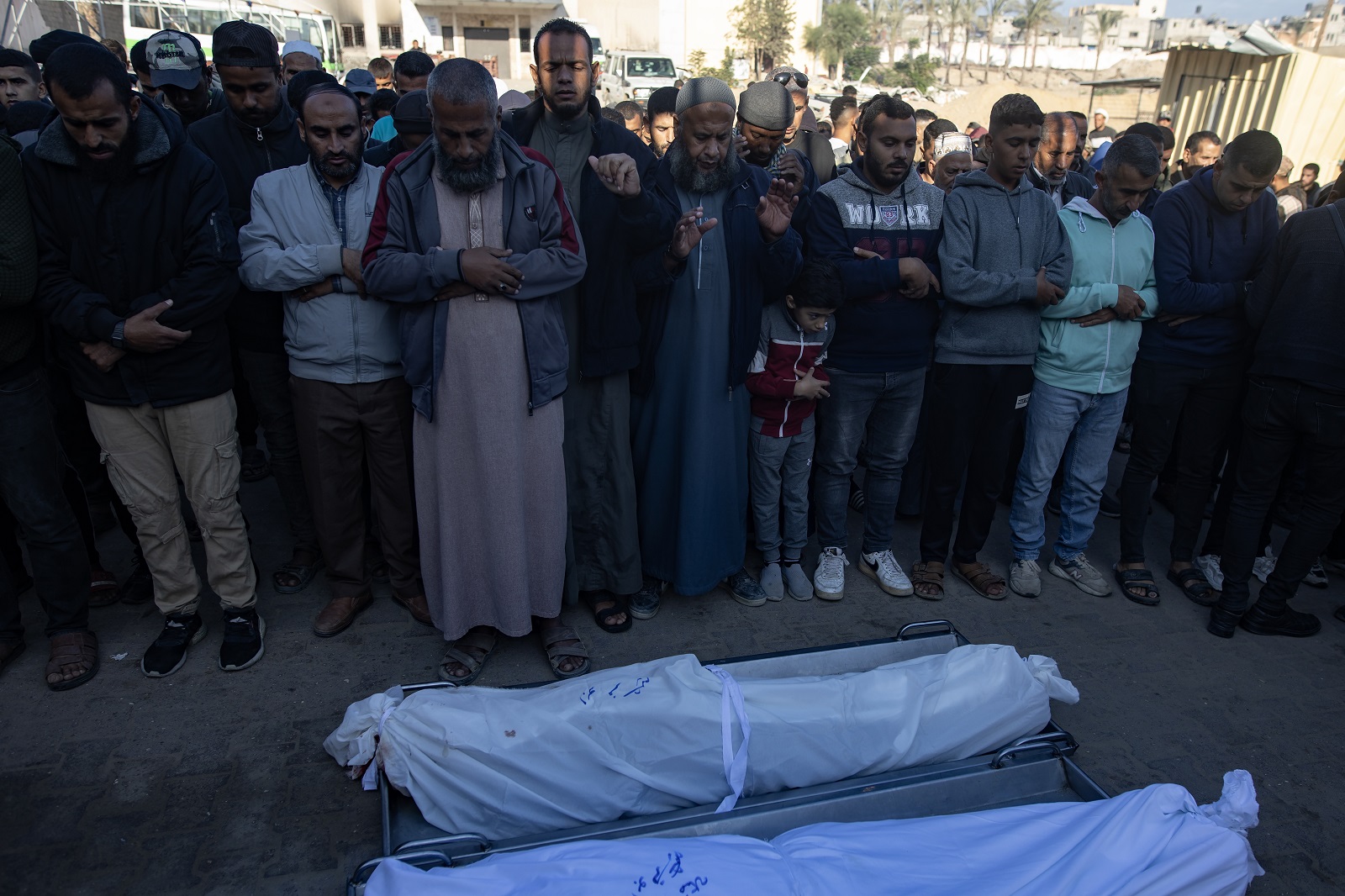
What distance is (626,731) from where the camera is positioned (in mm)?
2688

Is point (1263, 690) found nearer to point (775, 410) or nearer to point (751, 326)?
point (775, 410)

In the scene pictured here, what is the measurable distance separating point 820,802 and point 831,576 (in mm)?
1707

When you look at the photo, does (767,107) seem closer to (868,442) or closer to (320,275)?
(868,442)

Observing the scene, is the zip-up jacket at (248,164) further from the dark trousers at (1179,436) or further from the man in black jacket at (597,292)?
the dark trousers at (1179,436)

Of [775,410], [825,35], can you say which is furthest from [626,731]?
[825,35]

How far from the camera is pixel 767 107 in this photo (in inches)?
155

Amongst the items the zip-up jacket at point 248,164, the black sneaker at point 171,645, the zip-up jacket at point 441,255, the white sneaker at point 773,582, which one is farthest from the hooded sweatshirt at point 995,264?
the black sneaker at point 171,645

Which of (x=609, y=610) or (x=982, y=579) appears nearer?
(x=609, y=610)

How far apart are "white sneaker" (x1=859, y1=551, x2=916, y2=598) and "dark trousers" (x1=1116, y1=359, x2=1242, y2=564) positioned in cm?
122

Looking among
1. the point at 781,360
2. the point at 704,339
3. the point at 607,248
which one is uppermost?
the point at 607,248

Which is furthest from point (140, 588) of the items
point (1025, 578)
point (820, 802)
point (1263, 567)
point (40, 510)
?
point (1263, 567)

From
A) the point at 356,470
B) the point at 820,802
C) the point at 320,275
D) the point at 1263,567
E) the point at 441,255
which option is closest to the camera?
the point at 820,802

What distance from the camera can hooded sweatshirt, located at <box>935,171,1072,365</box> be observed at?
387 cm

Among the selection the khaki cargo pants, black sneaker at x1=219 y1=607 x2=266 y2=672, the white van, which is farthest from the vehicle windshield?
black sneaker at x1=219 y1=607 x2=266 y2=672
